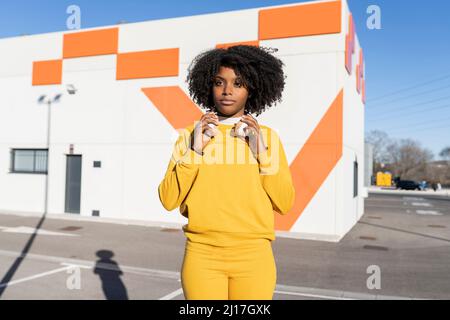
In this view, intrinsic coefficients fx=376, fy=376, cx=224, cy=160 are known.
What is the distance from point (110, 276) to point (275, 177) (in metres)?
5.18

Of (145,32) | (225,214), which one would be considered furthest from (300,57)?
(225,214)

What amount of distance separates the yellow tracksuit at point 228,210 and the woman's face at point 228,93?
186mm

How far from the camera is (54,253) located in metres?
8.05

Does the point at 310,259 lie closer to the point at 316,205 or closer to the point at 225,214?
the point at 316,205

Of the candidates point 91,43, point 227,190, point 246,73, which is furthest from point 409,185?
point 227,190

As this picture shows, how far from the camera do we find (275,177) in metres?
2.01

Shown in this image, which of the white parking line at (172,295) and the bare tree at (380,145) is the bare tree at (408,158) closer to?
the bare tree at (380,145)

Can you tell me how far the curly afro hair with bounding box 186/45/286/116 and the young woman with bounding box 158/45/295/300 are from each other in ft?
0.63

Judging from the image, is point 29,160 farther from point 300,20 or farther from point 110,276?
point 300,20

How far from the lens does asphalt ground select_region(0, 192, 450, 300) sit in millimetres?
5645

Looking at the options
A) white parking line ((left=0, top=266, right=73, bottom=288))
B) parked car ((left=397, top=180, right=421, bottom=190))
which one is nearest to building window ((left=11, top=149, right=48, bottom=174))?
white parking line ((left=0, top=266, right=73, bottom=288))

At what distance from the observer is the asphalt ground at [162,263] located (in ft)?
18.5

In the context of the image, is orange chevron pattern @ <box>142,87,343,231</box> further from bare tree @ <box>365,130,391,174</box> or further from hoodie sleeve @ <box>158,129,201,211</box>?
bare tree @ <box>365,130,391,174</box>
